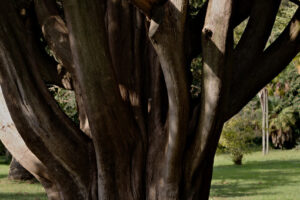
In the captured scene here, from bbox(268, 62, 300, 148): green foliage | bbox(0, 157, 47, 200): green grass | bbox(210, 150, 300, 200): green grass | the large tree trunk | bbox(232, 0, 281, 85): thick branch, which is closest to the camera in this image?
bbox(232, 0, 281, 85): thick branch

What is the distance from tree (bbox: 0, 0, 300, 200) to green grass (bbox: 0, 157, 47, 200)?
8.94 metres

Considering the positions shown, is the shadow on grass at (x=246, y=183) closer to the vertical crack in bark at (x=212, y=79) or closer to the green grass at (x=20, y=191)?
the green grass at (x=20, y=191)

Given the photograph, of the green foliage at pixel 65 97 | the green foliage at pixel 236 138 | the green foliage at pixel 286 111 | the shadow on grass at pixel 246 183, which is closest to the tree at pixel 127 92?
the shadow on grass at pixel 246 183

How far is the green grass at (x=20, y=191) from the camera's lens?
45.4 ft

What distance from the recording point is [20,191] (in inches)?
614

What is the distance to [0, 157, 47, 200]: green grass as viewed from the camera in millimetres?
13836

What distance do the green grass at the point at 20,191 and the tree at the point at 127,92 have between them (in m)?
8.94

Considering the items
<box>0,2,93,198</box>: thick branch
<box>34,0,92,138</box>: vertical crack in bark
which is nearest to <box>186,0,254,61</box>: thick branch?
<box>34,0,92,138</box>: vertical crack in bark

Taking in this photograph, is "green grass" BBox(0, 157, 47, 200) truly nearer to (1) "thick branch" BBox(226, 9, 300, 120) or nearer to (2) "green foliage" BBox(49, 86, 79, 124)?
(2) "green foliage" BBox(49, 86, 79, 124)

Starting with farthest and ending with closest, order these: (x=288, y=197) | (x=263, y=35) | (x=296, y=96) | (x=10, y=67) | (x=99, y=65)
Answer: (x=296, y=96)
(x=288, y=197)
(x=263, y=35)
(x=10, y=67)
(x=99, y=65)

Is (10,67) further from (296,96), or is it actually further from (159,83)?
(296,96)

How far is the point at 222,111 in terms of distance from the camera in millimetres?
4441

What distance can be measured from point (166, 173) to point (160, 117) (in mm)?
547

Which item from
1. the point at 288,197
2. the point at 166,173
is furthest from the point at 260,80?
the point at 288,197
